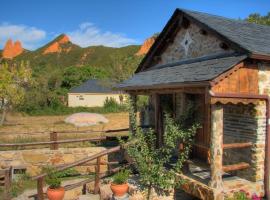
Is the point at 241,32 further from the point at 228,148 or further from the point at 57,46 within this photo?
the point at 57,46

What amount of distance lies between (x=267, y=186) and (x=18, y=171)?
359 inches

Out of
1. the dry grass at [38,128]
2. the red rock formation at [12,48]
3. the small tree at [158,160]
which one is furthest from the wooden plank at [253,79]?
the red rock formation at [12,48]

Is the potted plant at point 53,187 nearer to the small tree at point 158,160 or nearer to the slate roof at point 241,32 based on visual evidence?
the small tree at point 158,160

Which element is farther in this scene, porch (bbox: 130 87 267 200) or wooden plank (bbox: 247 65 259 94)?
wooden plank (bbox: 247 65 259 94)

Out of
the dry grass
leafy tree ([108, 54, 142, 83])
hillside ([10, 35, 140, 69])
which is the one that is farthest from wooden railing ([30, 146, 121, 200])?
hillside ([10, 35, 140, 69])

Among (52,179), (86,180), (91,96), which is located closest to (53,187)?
(52,179)

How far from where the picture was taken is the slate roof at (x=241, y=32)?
8.07 meters

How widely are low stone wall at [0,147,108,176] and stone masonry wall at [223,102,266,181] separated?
5.98 meters

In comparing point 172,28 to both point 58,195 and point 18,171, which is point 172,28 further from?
point 18,171

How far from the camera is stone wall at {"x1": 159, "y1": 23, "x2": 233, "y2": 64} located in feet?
31.8

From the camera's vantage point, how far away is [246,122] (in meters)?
8.45

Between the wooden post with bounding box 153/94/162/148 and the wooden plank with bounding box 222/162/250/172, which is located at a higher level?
the wooden post with bounding box 153/94/162/148

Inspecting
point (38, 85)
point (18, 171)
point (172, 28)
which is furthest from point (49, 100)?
point (172, 28)

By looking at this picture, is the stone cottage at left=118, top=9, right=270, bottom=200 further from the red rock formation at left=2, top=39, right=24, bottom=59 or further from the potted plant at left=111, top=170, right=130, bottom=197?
the red rock formation at left=2, top=39, right=24, bottom=59
